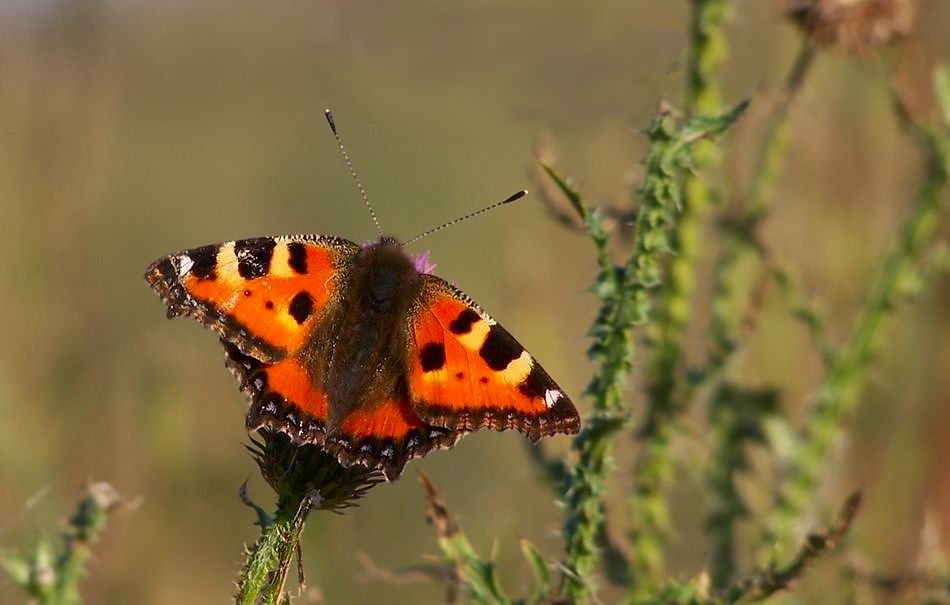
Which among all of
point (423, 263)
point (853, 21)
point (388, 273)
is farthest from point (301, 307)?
point (853, 21)

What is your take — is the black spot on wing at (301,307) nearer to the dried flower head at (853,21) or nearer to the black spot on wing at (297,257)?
the black spot on wing at (297,257)

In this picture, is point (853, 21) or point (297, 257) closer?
point (297, 257)

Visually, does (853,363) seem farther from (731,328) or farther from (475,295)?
(475,295)

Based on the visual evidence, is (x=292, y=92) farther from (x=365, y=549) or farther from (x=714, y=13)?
(x=714, y=13)

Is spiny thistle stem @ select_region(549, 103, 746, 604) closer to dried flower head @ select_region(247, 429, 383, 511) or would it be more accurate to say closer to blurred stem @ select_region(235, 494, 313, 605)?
dried flower head @ select_region(247, 429, 383, 511)

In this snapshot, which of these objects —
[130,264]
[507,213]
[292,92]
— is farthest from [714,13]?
[292,92]

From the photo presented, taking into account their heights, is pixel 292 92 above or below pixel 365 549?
above

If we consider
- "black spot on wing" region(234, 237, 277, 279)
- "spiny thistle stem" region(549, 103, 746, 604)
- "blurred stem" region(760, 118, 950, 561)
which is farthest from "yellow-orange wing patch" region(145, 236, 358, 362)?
"blurred stem" region(760, 118, 950, 561)
